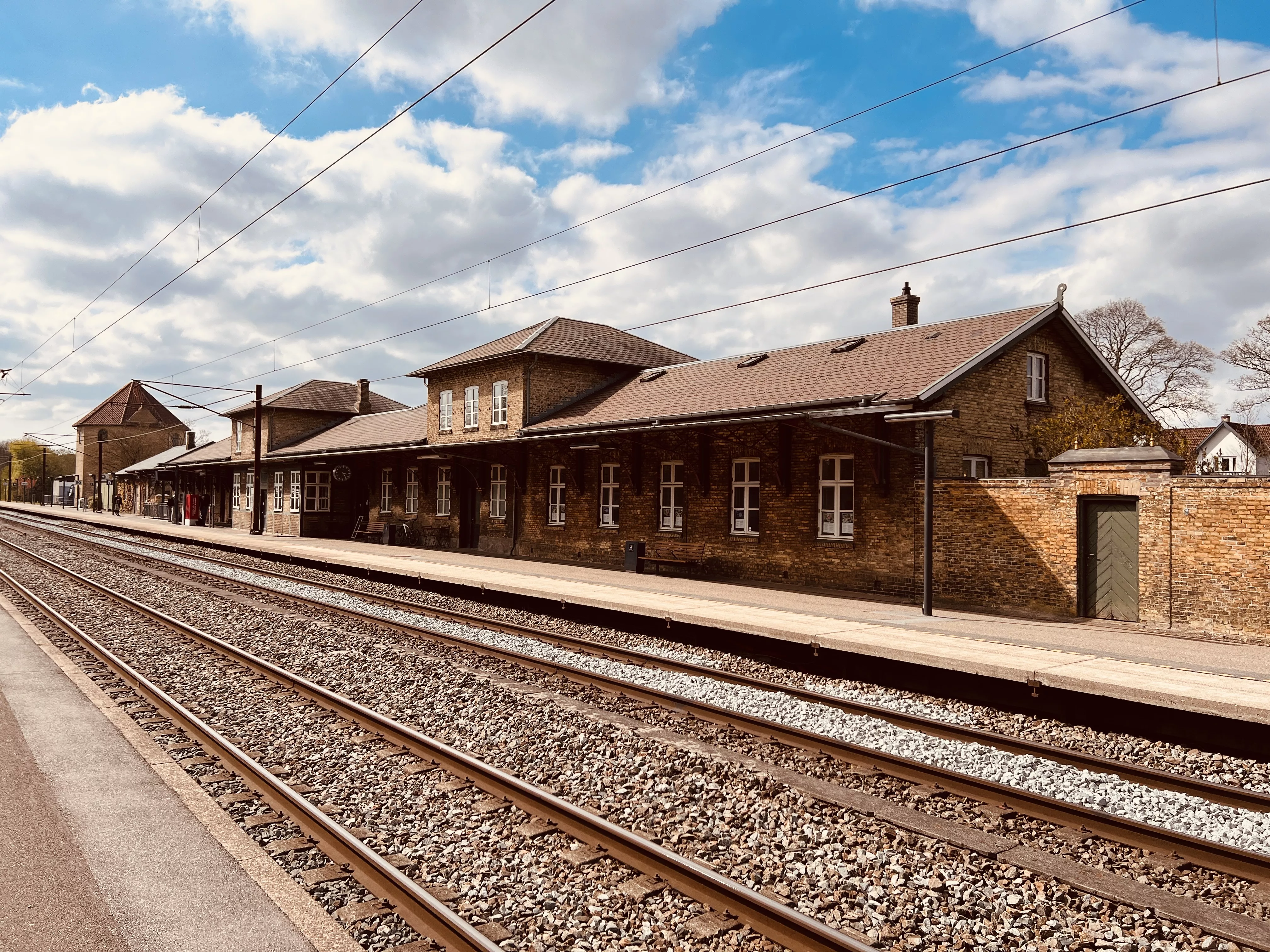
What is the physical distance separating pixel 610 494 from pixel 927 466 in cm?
976

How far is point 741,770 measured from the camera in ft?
21.6

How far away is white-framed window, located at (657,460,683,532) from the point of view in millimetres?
19531

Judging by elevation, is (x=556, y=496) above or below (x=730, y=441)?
below

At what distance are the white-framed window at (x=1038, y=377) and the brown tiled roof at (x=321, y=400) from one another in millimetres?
31810

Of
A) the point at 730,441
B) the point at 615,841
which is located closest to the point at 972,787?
the point at 615,841

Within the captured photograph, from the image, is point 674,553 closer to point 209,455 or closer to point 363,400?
point 363,400

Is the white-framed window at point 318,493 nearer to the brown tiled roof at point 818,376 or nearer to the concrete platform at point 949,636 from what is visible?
the brown tiled roof at point 818,376

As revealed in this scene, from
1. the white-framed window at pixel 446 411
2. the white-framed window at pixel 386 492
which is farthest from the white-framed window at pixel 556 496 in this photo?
the white-framed window at pixel 386 492

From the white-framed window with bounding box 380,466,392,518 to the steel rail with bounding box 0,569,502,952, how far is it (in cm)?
2295

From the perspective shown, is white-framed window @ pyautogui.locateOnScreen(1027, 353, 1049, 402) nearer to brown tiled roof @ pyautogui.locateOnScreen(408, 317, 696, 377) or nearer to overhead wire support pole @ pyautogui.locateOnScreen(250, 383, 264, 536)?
brown tiled roof @ pyautogui.locateOnScreen(408, 317, 696, 377)

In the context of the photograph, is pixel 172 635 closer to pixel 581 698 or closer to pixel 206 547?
pixel 581 698

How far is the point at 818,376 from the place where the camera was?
18.2m

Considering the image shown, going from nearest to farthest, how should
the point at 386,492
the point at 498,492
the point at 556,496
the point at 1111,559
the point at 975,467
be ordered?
the point at 1111,559
the point at 975,467
the point at 556,496
the point at 498,492
the point at 386,492

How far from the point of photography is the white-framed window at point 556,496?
2306cm
